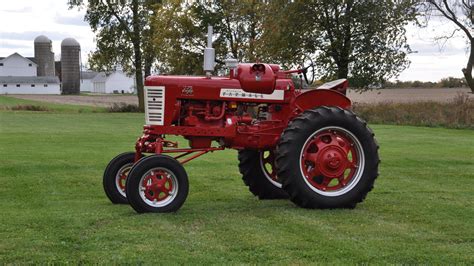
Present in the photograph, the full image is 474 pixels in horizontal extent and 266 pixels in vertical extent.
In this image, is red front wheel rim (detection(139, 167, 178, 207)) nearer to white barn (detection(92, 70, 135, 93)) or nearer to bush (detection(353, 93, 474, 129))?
bush (detection(353, 93, 474, 129))

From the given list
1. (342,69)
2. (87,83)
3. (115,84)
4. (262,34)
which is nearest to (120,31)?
(262,34)

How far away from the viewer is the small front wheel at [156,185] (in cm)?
712

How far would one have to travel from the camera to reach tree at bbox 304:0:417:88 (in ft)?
103

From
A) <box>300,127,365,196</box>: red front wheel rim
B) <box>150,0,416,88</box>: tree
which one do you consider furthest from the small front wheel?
<box>150,0,416,88</box>: tree

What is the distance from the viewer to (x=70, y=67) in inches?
4008

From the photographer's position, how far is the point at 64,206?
7992 mm

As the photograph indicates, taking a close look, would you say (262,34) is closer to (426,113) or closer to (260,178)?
(426,113)

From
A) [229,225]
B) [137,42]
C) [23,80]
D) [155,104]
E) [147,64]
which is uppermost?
[137,42]

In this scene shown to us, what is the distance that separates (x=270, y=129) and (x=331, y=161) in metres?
0.83

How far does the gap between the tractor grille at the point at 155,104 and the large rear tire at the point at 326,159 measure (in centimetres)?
141

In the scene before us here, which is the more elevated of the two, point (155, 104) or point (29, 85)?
point (155, 104)

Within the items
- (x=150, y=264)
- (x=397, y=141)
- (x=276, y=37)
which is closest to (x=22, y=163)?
(x=150, y=264)

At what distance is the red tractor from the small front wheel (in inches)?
2.5

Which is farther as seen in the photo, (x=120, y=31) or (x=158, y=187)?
(x=120, y=31)
